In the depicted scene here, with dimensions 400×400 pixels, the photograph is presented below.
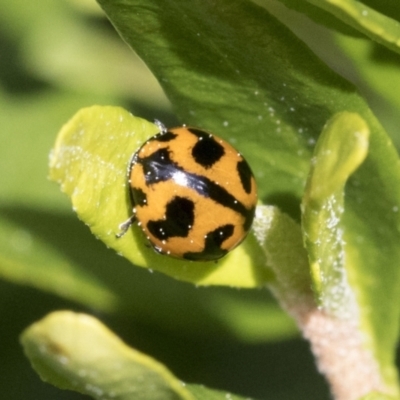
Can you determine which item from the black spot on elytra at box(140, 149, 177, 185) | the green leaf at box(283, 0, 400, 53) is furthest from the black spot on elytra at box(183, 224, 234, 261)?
the green leaf at box(283, 0, 400, 53)

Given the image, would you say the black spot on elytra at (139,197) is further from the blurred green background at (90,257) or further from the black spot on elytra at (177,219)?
the blurred green background at (90,257)

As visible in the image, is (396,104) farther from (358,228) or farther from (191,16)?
(191,16)

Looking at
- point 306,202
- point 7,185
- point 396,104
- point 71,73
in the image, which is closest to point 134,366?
point 306,202

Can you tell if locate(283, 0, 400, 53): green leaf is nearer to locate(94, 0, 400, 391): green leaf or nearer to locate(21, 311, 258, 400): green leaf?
locate(94, 0, 400, 391): green leaf

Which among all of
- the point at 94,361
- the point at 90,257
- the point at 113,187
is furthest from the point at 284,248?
the point at 90,257

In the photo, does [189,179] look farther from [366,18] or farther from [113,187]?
[366,18]

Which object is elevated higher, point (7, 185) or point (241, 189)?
point (241, 189)

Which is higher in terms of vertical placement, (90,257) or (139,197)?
(139,197)
